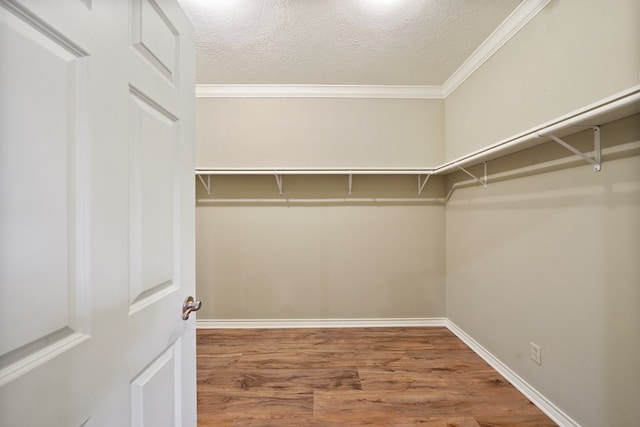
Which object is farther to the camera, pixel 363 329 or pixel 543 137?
pixel 363 329

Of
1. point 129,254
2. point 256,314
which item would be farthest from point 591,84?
point 256,314

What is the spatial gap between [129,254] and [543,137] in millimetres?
1821

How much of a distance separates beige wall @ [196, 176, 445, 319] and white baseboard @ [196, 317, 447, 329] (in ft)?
0.16

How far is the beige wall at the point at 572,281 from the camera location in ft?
3.83

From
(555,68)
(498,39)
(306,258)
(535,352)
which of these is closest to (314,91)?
(498,39)

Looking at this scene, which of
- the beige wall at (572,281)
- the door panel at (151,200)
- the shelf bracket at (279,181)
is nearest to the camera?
the door panel at (151,200)

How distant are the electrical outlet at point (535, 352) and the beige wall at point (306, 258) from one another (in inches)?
42.2

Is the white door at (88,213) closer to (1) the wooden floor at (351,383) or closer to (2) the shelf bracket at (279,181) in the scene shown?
(1) the wooden floor at (351,383)

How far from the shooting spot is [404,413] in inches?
62.1

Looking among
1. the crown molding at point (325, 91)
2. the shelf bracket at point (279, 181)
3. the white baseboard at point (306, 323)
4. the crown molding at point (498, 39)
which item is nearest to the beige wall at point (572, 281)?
the white baseboard at point (306, 323)

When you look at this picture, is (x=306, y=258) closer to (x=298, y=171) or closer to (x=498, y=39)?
(x=298, y=171)

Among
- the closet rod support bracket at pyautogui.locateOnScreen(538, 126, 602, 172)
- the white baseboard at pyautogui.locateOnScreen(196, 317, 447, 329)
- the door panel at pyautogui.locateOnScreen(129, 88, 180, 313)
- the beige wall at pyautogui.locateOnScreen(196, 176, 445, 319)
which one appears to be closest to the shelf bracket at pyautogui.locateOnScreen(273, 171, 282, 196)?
the beige wall at pyautogui.locateOnScreen(196, 176, 445, 319)

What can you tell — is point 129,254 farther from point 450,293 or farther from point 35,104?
point 450,293

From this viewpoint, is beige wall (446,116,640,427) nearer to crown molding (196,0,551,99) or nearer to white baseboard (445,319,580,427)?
white baseboard (445,319,580,427)
